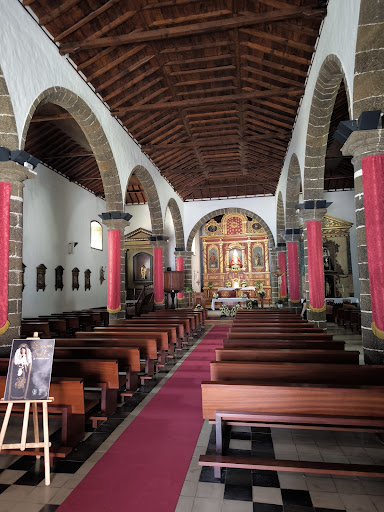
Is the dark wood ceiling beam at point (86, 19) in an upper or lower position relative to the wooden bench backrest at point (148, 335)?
upper

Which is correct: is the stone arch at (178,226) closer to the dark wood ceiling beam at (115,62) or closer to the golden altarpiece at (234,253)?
the golden altarpiece at (234,253)

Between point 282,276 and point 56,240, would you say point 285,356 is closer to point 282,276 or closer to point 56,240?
point 56,240

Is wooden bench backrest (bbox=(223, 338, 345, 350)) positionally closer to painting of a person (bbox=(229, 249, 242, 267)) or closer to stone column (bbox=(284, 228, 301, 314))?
stone column (bbox=(284, 228, 301, 314))

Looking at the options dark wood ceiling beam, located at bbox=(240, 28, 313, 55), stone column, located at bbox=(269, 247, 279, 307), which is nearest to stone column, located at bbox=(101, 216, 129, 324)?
dark wood ceiling beam, located at bbox=(240, 28, 313, 55)

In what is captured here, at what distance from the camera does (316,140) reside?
8336mm

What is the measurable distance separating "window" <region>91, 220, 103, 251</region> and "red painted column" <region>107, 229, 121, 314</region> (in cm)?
757

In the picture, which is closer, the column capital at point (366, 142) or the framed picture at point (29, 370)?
the framed picture at point (29, 370)

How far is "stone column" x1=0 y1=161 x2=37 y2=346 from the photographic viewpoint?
5.24 m

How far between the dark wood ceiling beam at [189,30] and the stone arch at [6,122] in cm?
210

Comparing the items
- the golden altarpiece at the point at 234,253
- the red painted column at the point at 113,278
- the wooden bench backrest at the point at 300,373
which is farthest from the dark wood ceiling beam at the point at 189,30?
the golden altarpiece at the point at 234,253

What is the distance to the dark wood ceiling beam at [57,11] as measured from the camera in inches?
231

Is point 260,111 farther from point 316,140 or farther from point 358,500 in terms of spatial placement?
point 358,500

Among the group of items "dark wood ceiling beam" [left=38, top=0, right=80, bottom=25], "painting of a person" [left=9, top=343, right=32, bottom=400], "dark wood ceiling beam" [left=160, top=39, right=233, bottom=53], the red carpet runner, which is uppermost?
"dark wood ceiling beam" [left=160, top=39, right=233, bottom=53]

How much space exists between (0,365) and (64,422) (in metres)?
1.39
